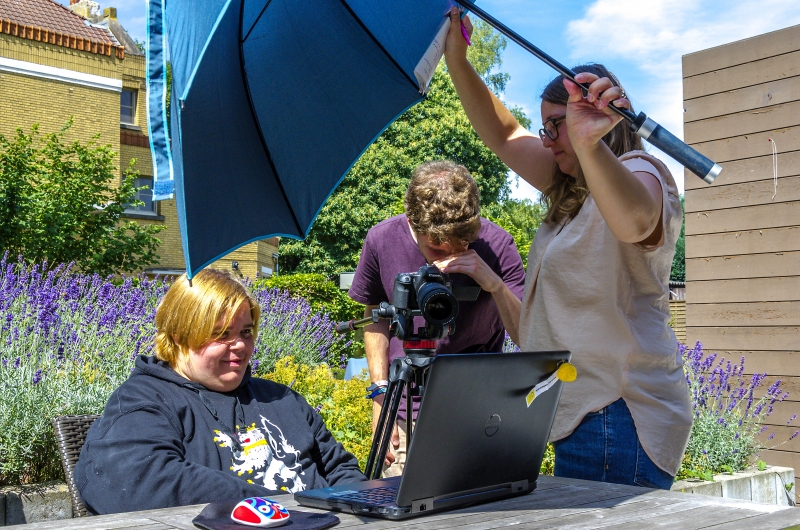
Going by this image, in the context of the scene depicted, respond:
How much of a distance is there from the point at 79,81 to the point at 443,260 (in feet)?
74.6

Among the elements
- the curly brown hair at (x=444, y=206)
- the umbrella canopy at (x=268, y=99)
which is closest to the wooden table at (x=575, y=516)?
the umbrella canopy at (x=268, y=99)

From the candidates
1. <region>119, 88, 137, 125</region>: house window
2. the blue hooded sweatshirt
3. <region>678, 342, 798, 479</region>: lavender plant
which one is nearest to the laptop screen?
the blue hooded sweatshirt

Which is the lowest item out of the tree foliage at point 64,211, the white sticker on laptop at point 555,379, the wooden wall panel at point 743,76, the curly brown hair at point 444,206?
the white sticker on laptop at point 555,379

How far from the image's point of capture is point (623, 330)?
1951 mm

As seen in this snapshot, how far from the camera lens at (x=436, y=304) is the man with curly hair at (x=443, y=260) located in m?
0.72

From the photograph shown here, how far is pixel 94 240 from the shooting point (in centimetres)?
1802

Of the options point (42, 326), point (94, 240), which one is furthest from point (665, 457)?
point (94, 240)

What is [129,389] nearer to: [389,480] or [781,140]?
[389,480]

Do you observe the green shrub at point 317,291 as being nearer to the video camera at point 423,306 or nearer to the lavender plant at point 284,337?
the lavender plant at point 284,337

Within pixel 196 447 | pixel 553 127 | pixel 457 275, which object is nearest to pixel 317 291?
pixel 457 275

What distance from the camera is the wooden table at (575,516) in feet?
4.90

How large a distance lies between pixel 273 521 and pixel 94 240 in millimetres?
17823

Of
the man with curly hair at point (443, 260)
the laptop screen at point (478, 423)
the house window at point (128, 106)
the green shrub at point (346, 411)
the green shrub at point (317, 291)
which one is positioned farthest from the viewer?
the house window at point (128, 106)

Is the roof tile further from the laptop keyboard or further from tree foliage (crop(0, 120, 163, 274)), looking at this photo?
the laptop keyboard
